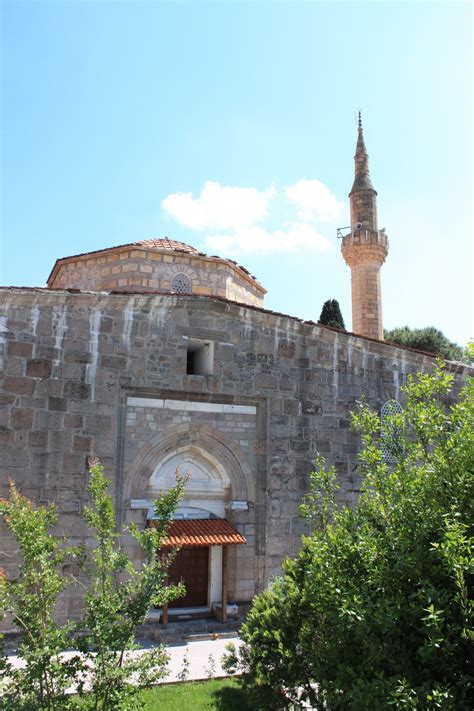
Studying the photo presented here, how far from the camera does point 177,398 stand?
31.1 ft

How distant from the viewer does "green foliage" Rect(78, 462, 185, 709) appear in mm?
4387

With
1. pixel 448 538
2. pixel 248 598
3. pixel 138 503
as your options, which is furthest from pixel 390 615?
pixel 248 598

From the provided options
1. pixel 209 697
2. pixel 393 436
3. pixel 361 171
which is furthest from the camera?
pixel 361 171

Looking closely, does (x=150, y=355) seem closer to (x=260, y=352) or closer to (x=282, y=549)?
(x=260, y=352)

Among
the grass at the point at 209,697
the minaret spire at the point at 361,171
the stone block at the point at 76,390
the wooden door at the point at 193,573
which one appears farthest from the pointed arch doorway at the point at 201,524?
the minaret spire at the point at 361,171

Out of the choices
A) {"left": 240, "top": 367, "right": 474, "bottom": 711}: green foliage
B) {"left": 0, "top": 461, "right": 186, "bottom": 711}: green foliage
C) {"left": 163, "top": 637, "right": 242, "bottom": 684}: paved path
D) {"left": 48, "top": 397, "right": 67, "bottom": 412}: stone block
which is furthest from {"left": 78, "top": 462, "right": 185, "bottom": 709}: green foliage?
{"left": 48, "top": 397, "right": 67, "bottom": 412}: stone block

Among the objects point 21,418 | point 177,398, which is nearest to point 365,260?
point 177,398

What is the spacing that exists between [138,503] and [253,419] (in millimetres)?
2569

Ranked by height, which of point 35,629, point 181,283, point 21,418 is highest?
point 181,283

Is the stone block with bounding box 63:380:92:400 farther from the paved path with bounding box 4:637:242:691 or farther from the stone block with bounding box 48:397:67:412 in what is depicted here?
the paved path with bounding box 4:637:242:691

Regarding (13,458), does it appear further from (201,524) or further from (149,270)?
(149,270)

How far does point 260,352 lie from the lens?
33.7 ft

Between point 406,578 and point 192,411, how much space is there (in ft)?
20.7

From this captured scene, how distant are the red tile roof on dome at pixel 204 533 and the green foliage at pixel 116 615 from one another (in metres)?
3.67
